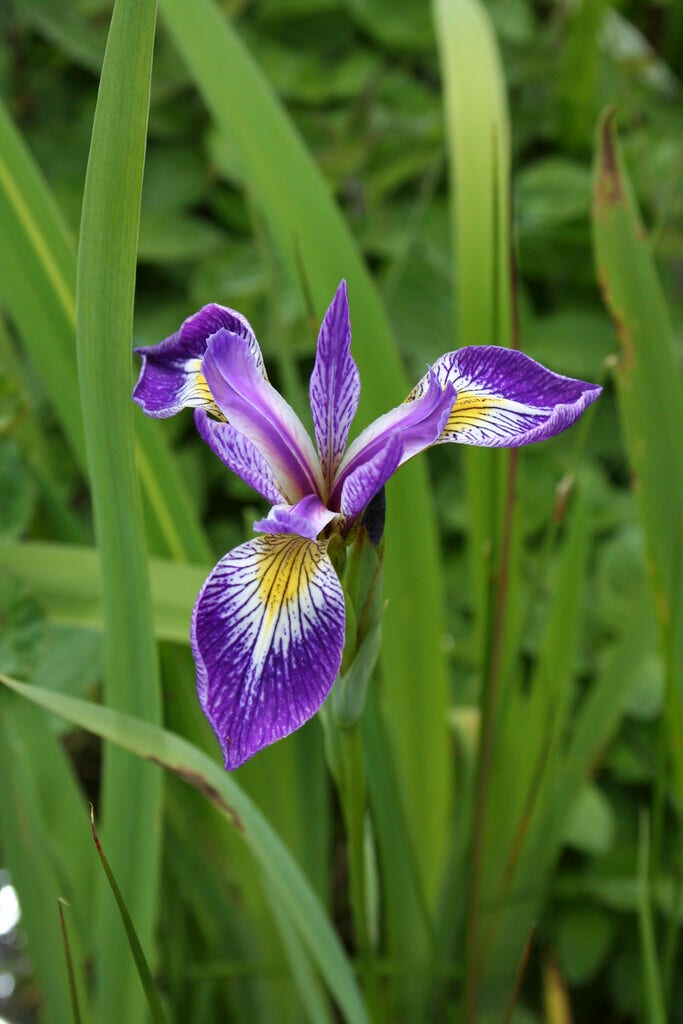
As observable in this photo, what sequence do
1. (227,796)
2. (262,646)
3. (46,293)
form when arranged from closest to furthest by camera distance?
(262,646) → (227,796) → (46,293)

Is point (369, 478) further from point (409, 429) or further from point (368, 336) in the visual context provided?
point (368, 336)

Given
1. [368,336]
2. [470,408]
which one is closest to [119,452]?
[470,408]

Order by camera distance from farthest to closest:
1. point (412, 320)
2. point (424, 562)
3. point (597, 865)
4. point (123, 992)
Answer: point (412, 320), point (597, 865), point (424, 562), point (123, 992)

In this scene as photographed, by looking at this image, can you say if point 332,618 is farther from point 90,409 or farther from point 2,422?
point 2,422

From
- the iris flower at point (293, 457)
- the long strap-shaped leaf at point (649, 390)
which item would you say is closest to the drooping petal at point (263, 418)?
the iris flower at point (293, 457)

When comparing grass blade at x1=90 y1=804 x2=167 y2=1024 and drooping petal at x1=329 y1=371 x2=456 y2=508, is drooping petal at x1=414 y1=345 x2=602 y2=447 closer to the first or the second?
drooping petal at x1=329 y1=371 x2=456 y2=508

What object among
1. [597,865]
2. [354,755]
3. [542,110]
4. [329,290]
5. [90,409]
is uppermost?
[542,110]

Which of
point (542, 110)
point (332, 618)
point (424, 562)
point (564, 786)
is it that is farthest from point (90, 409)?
point (542, 110)
